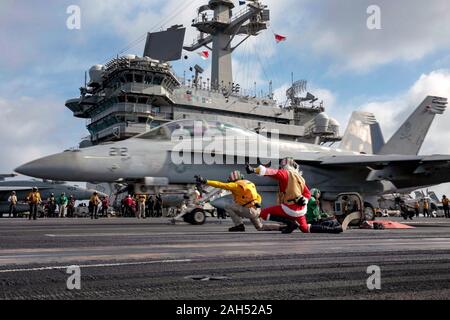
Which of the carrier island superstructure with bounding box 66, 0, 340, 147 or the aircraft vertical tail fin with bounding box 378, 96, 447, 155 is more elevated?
the carrier island superstructure with bounding box 66, 0, 340, 147

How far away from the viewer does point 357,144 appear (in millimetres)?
23406

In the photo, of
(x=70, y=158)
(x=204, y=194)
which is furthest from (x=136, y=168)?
(x=204, y=194)

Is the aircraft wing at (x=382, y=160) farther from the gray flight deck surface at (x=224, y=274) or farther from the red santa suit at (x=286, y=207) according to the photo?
the gray flight deck surface at (x=224, y=274)

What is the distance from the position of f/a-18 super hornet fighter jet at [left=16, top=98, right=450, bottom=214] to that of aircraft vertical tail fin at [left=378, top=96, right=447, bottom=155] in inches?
189

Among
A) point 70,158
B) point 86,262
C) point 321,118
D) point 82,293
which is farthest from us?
point 321,118

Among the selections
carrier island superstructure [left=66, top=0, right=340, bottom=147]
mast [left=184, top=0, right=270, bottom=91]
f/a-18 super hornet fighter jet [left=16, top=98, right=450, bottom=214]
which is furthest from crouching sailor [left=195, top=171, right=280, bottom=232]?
mast [left=184, top=0, right=270, bottom=91]

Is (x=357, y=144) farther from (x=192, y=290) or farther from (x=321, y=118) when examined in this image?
(x=321, y=118)

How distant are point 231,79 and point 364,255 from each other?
64340mm

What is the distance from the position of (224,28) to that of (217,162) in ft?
189

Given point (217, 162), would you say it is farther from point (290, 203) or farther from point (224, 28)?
point (224, 28)

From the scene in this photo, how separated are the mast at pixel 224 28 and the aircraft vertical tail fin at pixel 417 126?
45488mm

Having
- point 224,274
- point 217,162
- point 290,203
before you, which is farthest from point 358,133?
point 224,274

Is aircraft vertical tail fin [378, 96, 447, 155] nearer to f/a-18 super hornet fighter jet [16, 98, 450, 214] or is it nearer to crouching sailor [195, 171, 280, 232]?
f/a-18 super hornet fighter jet [16, 98, 450, 214]

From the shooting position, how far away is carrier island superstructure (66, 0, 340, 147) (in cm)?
5250
